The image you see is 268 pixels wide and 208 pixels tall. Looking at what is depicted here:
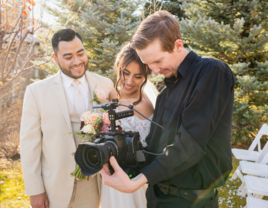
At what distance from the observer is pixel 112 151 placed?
131 centimetres

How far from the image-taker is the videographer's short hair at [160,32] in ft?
4.83

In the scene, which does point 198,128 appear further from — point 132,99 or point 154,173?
point 132,99

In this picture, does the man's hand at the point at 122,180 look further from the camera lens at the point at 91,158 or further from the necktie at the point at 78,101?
the necktie at the point at 78,101

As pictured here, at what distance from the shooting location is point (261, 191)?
293 cm

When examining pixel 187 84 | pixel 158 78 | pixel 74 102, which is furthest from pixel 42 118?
pixel 158 78

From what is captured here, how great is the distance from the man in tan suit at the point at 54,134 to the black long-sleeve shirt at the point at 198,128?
1.06 meters

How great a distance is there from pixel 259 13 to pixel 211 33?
153cm

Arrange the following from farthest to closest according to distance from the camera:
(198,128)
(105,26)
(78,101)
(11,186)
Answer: (105,26) → (11,186) → (78,101) → (198,128)

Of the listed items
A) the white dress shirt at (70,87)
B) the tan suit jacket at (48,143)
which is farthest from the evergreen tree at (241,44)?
the tan suit jacket at (48,143)

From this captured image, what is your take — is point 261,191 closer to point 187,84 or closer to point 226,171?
point 226,171

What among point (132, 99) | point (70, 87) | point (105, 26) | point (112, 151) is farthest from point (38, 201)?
point (105, 26)

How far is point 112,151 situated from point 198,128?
55cm

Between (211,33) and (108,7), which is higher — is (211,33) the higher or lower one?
the lower one

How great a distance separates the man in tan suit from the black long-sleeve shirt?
41.7 inches
